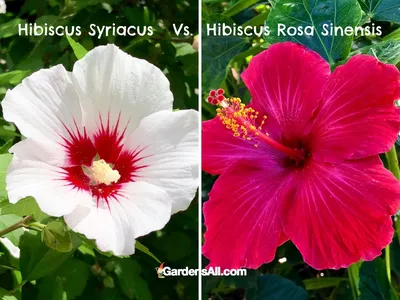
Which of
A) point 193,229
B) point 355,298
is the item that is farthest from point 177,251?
point 355,298

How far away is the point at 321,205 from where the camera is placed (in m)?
0.35

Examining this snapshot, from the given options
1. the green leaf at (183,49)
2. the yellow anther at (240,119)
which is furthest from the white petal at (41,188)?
the green leaf at (183,49)

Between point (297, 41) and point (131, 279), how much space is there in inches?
8.1

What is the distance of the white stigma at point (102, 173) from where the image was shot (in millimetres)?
330

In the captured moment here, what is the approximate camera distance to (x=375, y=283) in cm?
43

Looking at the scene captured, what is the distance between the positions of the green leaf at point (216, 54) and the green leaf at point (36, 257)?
0.14m

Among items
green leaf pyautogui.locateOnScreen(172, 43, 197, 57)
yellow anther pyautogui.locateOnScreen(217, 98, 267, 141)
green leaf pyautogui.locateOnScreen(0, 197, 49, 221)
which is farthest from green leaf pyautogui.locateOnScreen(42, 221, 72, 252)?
green leaf pyautogui.locateOnScreen(172, 43, 197, 57)

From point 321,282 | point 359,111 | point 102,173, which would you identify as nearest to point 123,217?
point 102,173

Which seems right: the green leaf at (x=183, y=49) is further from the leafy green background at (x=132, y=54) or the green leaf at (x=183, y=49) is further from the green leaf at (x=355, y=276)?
the green leaf at (x=355, y=276)

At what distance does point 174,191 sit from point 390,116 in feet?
0.39

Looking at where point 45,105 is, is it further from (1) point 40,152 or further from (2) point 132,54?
(2) point 132,54

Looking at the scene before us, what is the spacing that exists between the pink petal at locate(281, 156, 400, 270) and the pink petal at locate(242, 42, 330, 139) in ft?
0.11

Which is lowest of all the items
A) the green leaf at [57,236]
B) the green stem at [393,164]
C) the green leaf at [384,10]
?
the green leaf at [57,236]

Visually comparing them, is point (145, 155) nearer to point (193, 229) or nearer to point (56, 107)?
point (56, 107)
